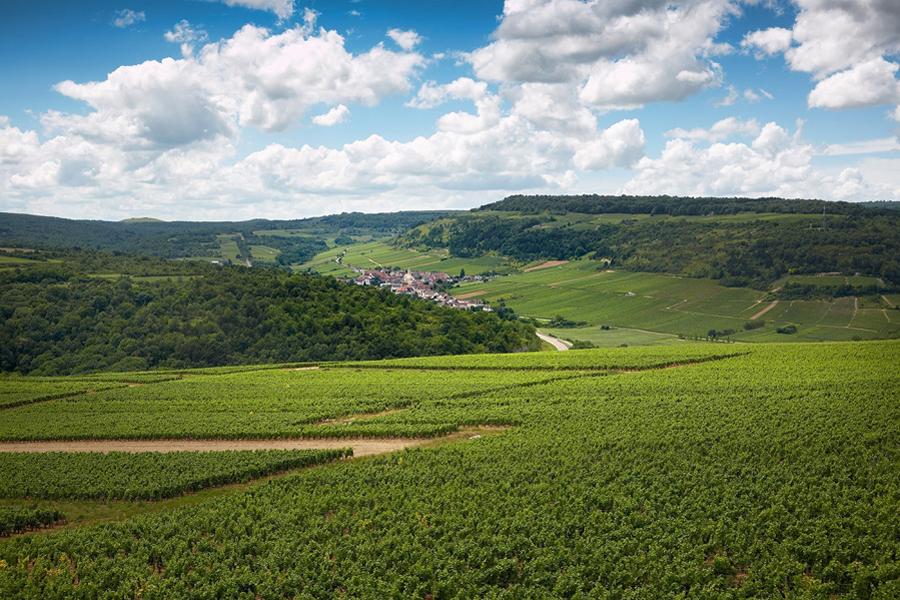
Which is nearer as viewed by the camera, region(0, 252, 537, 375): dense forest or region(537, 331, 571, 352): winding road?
region(0, 252, 537, 375): dense forest

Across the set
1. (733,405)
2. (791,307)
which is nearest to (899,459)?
(733,405)

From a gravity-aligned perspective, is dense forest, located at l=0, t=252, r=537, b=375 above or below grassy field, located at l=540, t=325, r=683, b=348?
above

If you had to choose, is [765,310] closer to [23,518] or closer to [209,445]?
[209,445]

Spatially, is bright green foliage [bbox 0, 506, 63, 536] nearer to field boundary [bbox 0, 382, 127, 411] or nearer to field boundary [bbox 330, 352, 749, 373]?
field boundary [bbox 0, 382, 127, 411]

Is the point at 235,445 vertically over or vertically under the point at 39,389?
over

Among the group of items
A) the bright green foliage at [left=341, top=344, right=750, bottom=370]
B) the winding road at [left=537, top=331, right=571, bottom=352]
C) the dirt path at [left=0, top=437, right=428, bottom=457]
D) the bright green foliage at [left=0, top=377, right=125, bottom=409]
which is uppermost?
the bright green foliage at [left=341, top=344, right=750, bottom=370]

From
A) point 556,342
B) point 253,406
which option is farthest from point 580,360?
point 556,342

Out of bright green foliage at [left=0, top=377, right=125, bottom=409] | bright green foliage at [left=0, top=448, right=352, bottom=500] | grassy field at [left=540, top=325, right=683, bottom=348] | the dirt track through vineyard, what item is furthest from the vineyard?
grassy field at [left=540, top=325, right=683, bottom=348]
